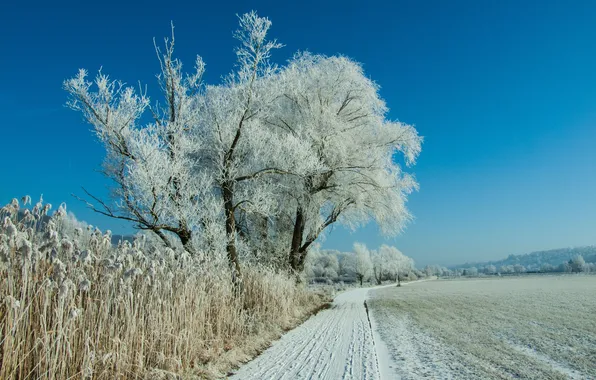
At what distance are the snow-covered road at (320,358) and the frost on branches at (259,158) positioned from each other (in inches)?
82.7

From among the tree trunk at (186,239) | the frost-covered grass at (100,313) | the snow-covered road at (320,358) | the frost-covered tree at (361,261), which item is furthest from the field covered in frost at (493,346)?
the frost-covered tree at (361,261)

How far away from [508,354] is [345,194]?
12.2 metres

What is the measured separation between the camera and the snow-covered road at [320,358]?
516 centimetres

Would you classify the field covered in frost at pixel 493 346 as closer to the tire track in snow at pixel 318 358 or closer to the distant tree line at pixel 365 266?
the tire track in snow at pixel 318 358

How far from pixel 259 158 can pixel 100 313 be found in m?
9.91

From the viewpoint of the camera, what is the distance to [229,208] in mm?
11523

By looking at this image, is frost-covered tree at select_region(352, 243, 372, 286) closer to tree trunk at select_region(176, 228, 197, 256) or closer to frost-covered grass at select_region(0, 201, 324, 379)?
tree trunk at select_region(176, 228, 197, 256)

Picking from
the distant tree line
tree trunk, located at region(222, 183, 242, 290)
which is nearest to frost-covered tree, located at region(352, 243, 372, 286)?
the distant tree line

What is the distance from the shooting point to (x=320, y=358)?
20.2ft

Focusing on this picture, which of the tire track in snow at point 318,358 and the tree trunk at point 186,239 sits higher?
the tree trunk at point 186,239

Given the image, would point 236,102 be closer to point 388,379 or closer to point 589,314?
point 388,379

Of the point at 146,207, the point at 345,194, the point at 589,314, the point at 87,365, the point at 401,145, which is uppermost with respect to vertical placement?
the point at 401,145

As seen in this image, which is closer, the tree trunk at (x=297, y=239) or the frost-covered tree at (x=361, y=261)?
the tree trunk at (x=297, y=239)

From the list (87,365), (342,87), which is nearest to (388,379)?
(87,365)
